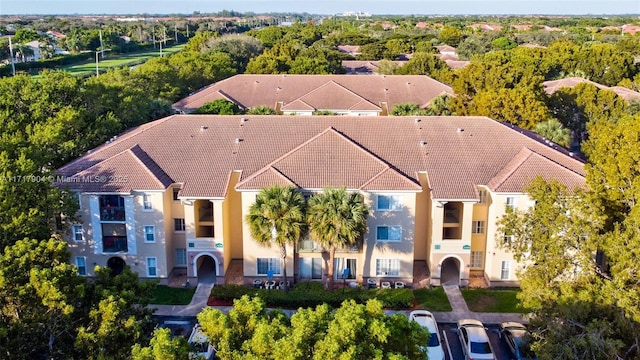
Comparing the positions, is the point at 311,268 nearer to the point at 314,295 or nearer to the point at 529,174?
the point at 314,295

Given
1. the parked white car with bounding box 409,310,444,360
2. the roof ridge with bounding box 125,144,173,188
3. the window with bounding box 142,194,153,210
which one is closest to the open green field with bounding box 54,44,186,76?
the roof ridge with bounding box 125,144,173,188

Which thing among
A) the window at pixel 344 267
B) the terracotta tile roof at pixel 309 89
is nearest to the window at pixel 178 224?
the window at pixel 344 267

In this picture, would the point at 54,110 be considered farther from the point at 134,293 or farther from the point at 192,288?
the point at 134,293

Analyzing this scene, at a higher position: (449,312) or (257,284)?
(257,284)

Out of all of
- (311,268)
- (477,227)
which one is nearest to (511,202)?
(477,227)

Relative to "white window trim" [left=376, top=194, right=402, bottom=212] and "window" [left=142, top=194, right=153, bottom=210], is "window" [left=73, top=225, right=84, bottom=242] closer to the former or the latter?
"window" [left=142, top=194, right=153, bottom=210]

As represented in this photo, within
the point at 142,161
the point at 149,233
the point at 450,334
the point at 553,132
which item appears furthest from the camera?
the point at 553,132

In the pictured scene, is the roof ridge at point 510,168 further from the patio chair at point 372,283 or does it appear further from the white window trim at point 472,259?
the patio chair at point 372,283

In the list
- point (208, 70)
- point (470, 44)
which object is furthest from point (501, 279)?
point (470, 44)
